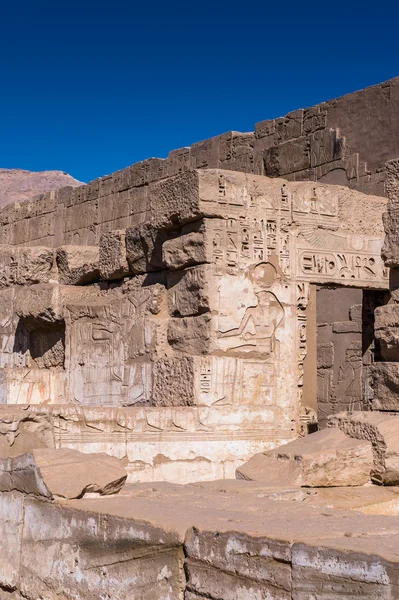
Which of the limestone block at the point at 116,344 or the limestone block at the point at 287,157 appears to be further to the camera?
the limestone block at the point at 287,157

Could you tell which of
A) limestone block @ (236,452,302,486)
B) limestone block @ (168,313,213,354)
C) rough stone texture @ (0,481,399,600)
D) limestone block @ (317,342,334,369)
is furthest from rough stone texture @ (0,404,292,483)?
limestone block @ (317,342,334,369)

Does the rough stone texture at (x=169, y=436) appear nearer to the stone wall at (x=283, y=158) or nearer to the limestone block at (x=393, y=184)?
the limestone block at (x=393, y=184)

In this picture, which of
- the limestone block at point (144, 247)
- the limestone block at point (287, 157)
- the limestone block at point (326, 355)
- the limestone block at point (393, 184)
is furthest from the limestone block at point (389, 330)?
the limestone block at point (326, 355)

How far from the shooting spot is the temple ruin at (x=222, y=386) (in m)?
3.14

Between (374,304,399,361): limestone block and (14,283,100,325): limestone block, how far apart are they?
373 centimetres

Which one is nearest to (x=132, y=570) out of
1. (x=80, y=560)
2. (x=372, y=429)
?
(x=80, y=560)

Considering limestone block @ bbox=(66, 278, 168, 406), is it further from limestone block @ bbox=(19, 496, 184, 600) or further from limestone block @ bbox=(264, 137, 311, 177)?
limestone block @ bbox=(264, 137, 311, 177)

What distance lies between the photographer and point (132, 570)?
3252 millimetres

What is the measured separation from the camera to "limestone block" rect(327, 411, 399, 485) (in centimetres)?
505

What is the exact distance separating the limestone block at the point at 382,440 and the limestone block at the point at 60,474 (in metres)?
1.71

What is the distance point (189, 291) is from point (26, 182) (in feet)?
103

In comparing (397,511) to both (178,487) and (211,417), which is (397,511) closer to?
(178,487)

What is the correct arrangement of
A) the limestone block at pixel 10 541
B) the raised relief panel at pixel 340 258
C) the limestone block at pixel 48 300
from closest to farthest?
the limestone block at pixel 10 541
the raised relief panel at pixel 340 258
the limestone block at pixel 48 300

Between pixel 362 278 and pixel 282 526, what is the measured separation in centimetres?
521
